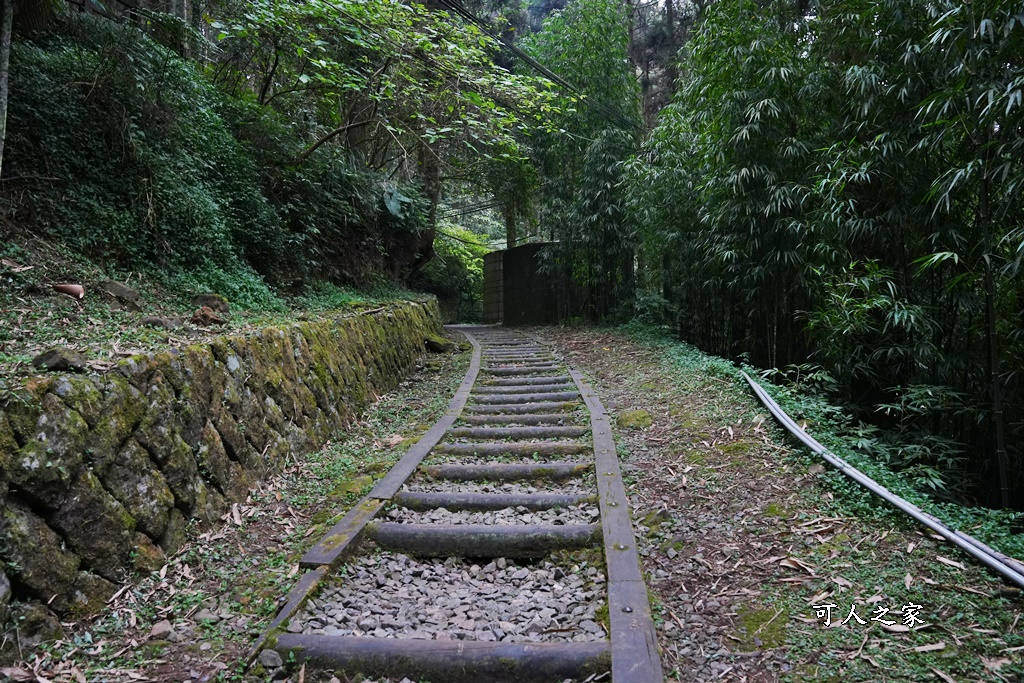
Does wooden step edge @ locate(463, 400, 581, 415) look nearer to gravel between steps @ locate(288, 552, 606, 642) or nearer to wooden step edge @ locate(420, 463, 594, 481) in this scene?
wooden step edge @ locate(420, 463, 594, 481)

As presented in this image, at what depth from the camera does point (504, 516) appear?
3314mm

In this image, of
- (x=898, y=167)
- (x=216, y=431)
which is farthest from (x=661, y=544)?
(x=898, y=167)

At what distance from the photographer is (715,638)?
214 centimetres

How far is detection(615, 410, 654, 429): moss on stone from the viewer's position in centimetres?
474

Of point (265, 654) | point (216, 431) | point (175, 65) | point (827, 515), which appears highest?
point (175, 65)

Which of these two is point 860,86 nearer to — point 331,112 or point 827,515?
point 827,515

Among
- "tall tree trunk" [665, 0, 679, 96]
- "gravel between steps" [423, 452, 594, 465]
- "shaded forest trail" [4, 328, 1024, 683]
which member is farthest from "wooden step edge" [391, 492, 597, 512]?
"tall tree trunk" [665, 0, 679, 96]

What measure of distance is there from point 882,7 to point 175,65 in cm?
612

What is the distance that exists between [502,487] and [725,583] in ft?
5.19

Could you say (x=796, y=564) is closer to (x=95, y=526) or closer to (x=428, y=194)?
(x=95, y=526)

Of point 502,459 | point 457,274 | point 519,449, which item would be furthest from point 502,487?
point 457,274

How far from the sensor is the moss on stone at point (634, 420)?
187 inches

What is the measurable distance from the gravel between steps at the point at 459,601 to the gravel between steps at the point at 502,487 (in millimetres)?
706

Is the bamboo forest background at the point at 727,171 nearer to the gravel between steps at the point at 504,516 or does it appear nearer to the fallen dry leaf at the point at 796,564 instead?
the fallen dry leaf at the point at 796,564
